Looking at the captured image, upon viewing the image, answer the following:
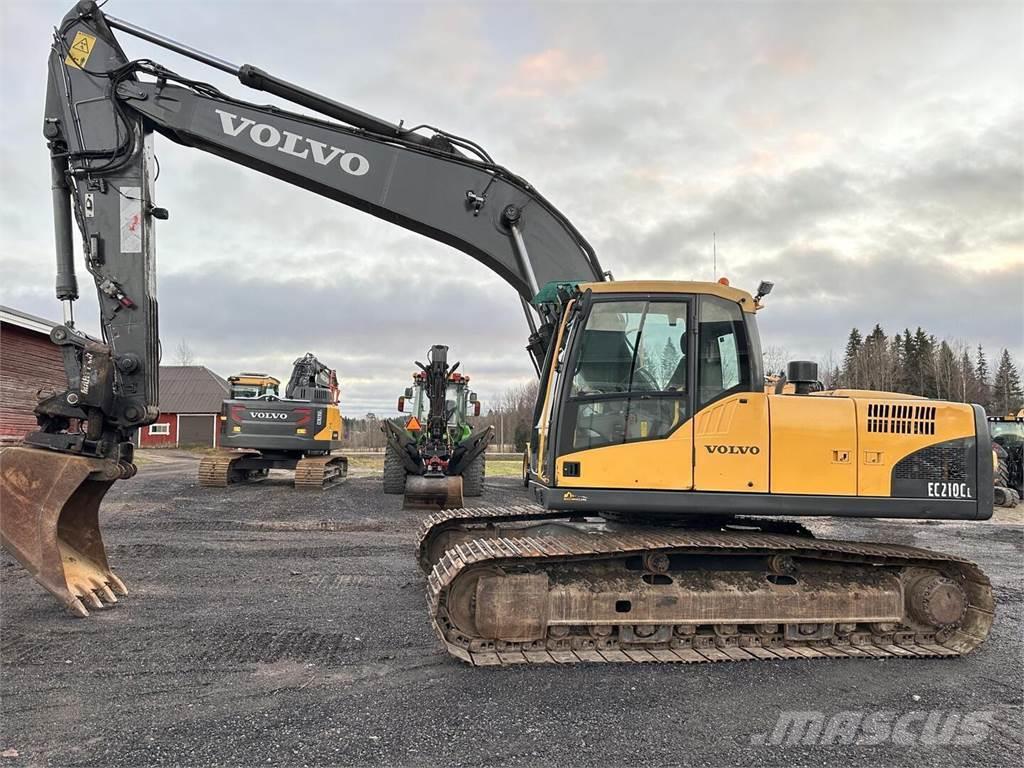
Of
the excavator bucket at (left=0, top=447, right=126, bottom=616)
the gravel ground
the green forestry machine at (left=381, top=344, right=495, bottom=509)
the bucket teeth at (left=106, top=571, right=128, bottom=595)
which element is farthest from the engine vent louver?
the green forestry machine at (left=381, top=344, right=495, bottom=509)

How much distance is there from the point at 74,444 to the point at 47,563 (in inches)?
40.1

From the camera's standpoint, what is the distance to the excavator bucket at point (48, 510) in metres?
5.51

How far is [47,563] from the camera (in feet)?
18.1

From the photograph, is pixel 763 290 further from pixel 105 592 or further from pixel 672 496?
pixel 105 592

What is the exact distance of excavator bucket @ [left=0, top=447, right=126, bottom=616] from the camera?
18.1ft

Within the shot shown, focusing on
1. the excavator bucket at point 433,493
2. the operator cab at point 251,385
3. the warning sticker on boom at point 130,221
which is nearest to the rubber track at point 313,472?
the excavator bucket at point 433,493

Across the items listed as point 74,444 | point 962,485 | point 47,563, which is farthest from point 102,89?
point 962,485

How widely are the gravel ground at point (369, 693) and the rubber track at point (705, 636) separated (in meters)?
0.11

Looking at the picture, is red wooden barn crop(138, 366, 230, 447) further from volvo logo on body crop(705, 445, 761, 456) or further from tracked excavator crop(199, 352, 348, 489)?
volvo logo on body crop(705, 445, 761, 456)

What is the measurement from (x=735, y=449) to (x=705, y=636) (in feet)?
4.79

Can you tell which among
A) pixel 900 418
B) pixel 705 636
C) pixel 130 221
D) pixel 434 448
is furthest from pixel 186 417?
pixel 900 418

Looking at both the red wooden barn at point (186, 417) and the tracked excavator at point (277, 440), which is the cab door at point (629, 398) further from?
the red wooden barn at point (186, 417)

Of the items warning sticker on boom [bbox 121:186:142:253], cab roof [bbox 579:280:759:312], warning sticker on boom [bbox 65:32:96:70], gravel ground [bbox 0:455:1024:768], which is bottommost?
gravel ground [bbox 0:455:1024:768]

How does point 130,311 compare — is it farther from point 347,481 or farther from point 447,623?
point 347,481
